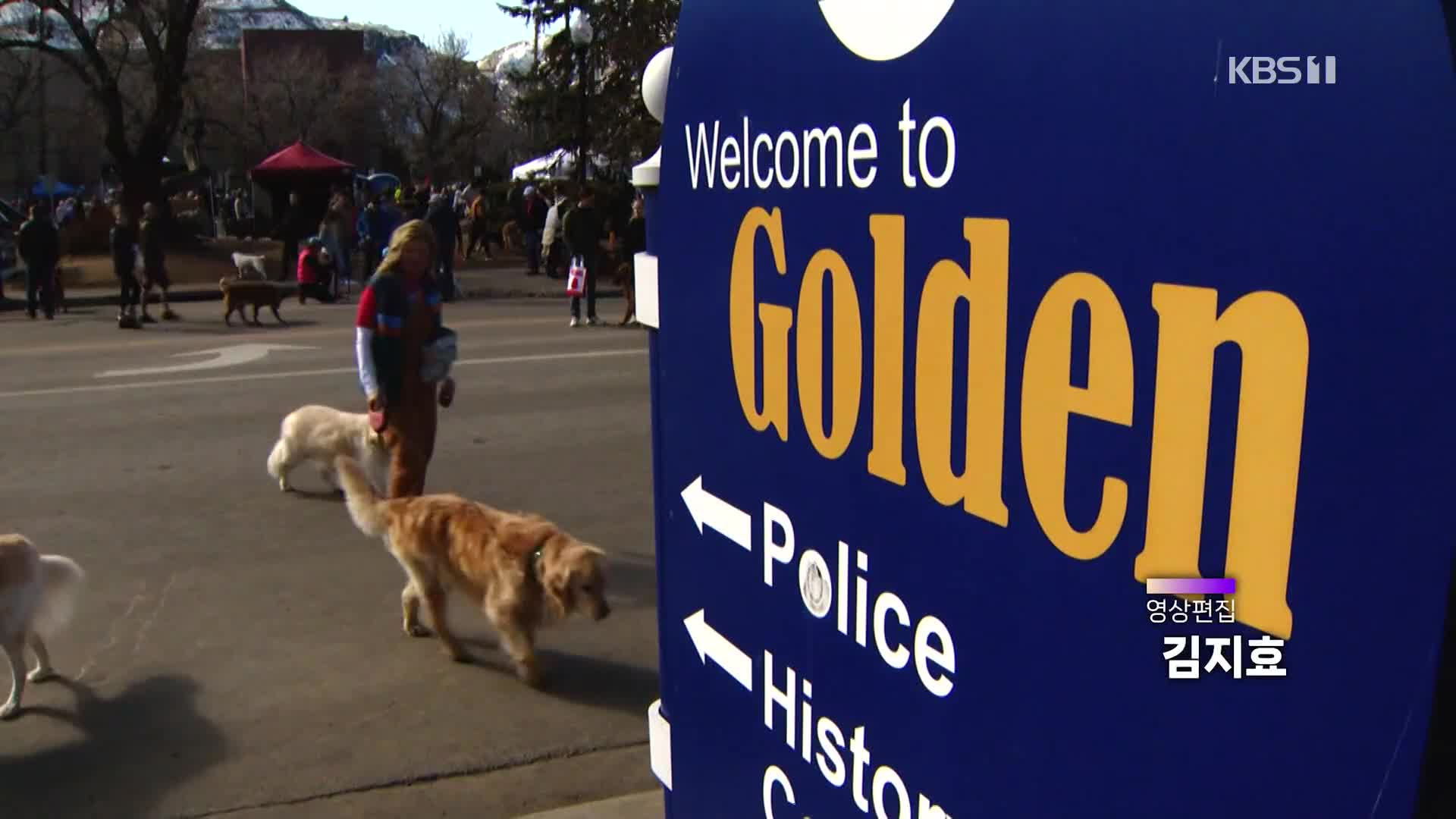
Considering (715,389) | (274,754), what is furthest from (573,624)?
(715,389)

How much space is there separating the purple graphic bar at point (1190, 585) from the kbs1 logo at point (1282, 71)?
0.42m

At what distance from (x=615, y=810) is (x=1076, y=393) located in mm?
3273

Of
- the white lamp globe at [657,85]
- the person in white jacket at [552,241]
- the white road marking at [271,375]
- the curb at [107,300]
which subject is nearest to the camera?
the white lamp globe at [657,85]

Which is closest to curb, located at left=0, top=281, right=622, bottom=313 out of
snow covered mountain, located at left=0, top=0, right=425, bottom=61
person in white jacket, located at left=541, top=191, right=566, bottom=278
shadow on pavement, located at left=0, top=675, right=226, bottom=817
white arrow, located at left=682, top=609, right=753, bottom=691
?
person in white jacket, located at left=541, top=191, right=566, bottom=278

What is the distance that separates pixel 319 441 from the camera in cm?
811

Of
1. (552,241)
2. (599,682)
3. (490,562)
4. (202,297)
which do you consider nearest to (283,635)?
(490,562)

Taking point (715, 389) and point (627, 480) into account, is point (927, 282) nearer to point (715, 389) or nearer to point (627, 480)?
point (715, 389)

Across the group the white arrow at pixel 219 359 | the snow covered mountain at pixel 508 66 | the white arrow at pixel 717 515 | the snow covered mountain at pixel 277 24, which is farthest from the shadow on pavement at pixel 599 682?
the snow covered mountain at pixel 277 24

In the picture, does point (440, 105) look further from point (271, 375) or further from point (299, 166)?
point (271, 375)

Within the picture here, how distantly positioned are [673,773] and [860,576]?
0.82 m

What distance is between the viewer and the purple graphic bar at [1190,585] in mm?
1087

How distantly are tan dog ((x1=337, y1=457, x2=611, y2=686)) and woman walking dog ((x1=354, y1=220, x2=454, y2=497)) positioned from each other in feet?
2.56

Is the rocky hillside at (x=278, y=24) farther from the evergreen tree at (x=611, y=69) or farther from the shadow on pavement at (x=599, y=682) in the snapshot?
the shadow on pavement at (x=599, y=682)

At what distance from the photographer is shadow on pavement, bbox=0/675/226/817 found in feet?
14.4
